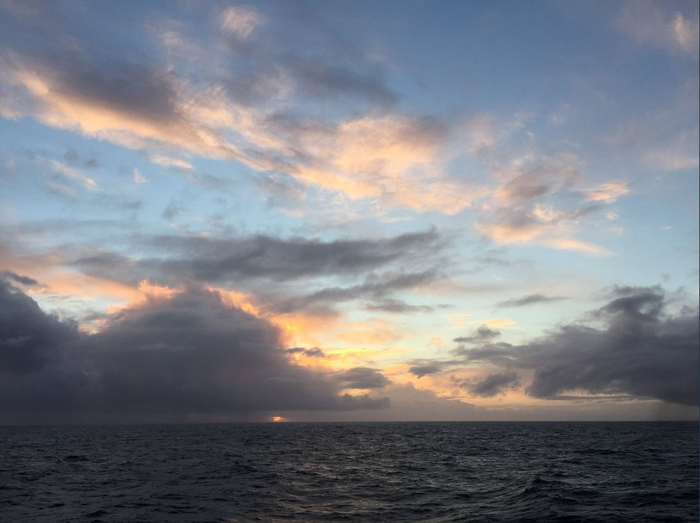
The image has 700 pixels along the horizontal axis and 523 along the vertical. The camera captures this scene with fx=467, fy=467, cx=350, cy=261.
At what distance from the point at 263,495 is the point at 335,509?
28.1ft

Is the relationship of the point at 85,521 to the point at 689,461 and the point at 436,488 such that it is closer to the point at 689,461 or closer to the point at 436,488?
the point at 436,488

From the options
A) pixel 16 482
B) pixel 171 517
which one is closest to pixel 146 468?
pixel 16 482

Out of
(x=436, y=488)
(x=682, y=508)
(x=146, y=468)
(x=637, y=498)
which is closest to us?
(x=682, y=508)

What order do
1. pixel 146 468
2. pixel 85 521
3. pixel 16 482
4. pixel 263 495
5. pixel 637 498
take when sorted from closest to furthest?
pixel 85 521 → pixel 637 498 → pixel 263 495 → pixel 16 482 → pixel 146 468

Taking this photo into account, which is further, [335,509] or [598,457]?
[598,457]

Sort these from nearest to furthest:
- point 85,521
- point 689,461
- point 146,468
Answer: point 85,521 → point 146,468 → point 689,461

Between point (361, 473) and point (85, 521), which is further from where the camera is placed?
point (361, 473)

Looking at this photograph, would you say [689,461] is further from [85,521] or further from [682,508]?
[85,521]

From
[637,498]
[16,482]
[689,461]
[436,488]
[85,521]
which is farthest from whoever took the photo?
[689,461]

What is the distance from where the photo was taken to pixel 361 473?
179ft

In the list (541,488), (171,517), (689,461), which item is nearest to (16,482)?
Answer: (171,517)

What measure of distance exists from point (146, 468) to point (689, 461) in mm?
73929

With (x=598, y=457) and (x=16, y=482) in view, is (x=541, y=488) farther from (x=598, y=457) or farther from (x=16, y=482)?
(x=16, y=482)

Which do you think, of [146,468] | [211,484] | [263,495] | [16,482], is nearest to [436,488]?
[263,495]
